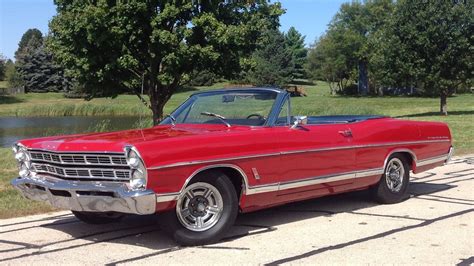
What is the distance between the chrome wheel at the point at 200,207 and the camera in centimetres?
564

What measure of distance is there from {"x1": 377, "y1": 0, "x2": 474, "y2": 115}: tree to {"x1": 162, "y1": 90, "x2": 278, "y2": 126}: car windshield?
23.4 metres

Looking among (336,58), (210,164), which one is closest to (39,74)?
(336,58)

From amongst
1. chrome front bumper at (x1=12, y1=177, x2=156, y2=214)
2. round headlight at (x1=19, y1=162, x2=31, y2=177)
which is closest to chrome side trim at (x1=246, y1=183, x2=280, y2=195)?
chrome front bumper at (x1=12, y1=177, x2=156, y2=214)

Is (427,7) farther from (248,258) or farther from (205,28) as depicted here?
(248,258)

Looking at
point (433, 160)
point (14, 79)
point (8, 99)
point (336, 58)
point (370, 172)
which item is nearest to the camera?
point (370, 172)

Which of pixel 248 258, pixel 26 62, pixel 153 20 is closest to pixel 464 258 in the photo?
pixel 248 258

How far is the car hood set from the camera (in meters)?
5.46

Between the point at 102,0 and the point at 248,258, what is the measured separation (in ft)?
47.7

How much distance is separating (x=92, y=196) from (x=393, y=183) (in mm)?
4225

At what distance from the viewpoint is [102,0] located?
18.1 metres

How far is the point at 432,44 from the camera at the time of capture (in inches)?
1129

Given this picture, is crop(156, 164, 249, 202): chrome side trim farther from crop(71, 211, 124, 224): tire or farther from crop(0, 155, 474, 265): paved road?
crop(71, 211, 124, 224): tire

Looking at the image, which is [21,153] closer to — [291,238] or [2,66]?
[291,238]

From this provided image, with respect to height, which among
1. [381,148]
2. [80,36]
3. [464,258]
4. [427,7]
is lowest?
[464,258]
